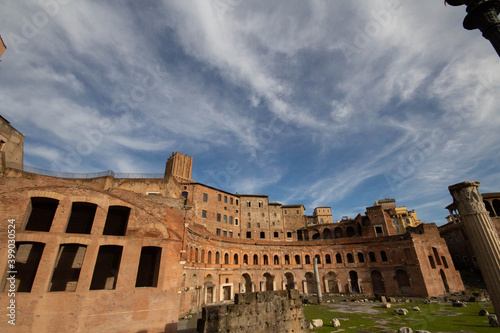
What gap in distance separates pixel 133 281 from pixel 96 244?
3.00m

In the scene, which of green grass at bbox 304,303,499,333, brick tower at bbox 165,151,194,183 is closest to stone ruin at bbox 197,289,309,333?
green grass at bbox 304,303,499,333

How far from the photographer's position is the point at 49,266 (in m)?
11.7

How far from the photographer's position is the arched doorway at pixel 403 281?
1203 inches

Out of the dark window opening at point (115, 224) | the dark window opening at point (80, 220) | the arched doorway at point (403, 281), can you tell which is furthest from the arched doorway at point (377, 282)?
the dark window opening at point (80, 220)

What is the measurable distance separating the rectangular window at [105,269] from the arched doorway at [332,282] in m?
30.1

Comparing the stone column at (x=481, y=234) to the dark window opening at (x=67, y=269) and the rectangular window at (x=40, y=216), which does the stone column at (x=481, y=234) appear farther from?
the rectangular window at (x=40, y=216)

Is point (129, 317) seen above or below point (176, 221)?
below

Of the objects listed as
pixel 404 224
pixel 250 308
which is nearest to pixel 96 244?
pixel 250 308

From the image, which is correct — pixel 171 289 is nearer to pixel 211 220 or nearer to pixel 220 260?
pixel 220 260

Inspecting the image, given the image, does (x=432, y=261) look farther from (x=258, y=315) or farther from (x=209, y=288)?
(x=258, y=315)

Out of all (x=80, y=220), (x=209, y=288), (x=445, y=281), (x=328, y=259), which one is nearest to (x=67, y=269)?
(x=80, y=220)

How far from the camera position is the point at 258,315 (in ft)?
36.3

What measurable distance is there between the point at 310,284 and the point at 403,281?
1277 cm

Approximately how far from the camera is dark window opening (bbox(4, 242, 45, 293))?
14289 mm
